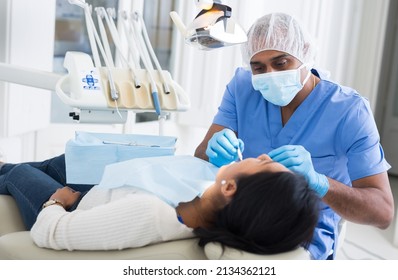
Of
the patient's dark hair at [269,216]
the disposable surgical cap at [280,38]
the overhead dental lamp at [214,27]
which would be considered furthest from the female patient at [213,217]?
the disposable surgical cap at [280,38]

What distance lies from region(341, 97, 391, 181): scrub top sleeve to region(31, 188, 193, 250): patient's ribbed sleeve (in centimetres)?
61

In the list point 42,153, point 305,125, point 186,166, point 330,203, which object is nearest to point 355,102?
point 305,125

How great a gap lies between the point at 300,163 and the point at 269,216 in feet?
0.79

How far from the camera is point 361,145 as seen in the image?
1510 millimetres

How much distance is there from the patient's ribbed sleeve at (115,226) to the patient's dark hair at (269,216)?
0.10 m

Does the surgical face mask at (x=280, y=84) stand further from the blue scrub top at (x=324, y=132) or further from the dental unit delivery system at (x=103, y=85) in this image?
the dental unit delivery system at (x=103, y=85)

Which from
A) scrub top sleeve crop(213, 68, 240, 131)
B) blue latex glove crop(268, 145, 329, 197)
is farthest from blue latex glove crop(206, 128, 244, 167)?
scrub top sleeve crop(213, 68, 240, 131)

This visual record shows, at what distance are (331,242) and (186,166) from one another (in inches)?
19.6

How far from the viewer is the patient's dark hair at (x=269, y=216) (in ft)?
3.63

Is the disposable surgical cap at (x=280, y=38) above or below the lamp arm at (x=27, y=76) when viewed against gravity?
above

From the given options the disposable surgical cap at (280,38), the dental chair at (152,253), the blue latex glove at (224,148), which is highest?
the disposable surgical cap at (280,38)

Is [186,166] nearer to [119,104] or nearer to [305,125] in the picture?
[119,104]

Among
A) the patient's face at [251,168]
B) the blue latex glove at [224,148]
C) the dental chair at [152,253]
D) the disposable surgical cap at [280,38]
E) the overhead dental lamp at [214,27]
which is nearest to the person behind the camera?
the dental chair at [152,253]

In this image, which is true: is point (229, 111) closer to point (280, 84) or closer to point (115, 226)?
A: point (280, 84)
